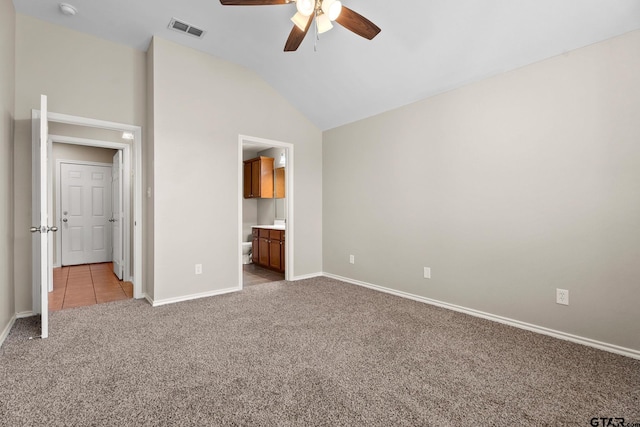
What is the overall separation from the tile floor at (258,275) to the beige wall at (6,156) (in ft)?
7.97

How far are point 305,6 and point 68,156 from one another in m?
5.93

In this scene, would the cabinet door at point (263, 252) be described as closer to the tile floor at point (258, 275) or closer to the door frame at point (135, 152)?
the tile floor at point (258, 275)

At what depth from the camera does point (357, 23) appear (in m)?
2.21

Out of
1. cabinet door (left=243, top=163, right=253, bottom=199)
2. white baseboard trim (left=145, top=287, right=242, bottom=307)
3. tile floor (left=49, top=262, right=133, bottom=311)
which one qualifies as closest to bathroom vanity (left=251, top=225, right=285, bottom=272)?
cabinet door (left=243, top=163, right=253, bottom=199)

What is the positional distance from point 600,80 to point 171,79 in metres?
4.04

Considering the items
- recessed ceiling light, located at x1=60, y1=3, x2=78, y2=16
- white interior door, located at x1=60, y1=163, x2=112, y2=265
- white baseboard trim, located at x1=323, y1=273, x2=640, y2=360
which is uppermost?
recessed ceiling light, located at x1=60, y1=3, x2=78, y2=16

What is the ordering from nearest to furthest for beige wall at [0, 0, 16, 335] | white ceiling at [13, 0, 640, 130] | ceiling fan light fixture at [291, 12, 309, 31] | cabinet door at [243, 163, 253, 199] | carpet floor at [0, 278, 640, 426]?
carpet floor at [0, 278, 640, 426] → ceiling fan light fixture at [291, 12, 309, 31] → white ceiling at [13, 0, 640, 130] → beige wall at [0, 0, 16, 335] → cabinet door at [243, 163, 253, 199]

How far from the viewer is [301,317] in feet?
9.89

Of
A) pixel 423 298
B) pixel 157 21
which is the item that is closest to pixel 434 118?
pixel 423 298

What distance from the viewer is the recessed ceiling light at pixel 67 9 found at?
2.86 metres

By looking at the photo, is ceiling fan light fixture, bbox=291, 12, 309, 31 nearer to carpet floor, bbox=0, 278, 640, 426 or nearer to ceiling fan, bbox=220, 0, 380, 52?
ceiling fan, bbox=220, 0, 380, 52

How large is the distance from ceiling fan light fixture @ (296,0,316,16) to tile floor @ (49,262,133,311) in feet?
12.1

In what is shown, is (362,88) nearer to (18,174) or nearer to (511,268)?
(511,268)

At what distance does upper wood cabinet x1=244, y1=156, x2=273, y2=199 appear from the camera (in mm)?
6062
